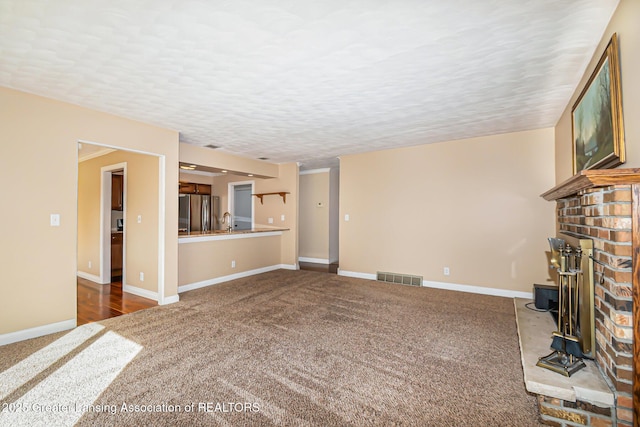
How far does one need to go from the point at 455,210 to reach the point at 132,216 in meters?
5.19

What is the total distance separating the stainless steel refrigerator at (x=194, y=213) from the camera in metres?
6.81

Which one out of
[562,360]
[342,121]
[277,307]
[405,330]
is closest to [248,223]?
[277,307]

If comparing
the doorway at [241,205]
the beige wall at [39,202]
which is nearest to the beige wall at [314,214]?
the doorway at [241,205]

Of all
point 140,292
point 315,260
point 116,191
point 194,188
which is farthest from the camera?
point 194,188

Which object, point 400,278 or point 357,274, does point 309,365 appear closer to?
point 400,278

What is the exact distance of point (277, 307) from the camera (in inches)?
144

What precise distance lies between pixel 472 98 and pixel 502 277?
2.78 m

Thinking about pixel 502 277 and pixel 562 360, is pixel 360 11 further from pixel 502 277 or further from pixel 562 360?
pixel 502 277

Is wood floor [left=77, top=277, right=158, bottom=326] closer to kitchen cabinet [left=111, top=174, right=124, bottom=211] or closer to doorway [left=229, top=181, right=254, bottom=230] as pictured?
kitchen cabinet [left=111, top=174, right=124, bottom=211]

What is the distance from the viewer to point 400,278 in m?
4.95

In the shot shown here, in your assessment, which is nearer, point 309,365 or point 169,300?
point 309,365

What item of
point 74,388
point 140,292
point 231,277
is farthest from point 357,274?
point 74,388

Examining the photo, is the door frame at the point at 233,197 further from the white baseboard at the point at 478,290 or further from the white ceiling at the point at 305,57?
the white baseboard at the point at 478,290

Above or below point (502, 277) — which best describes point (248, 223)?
above
